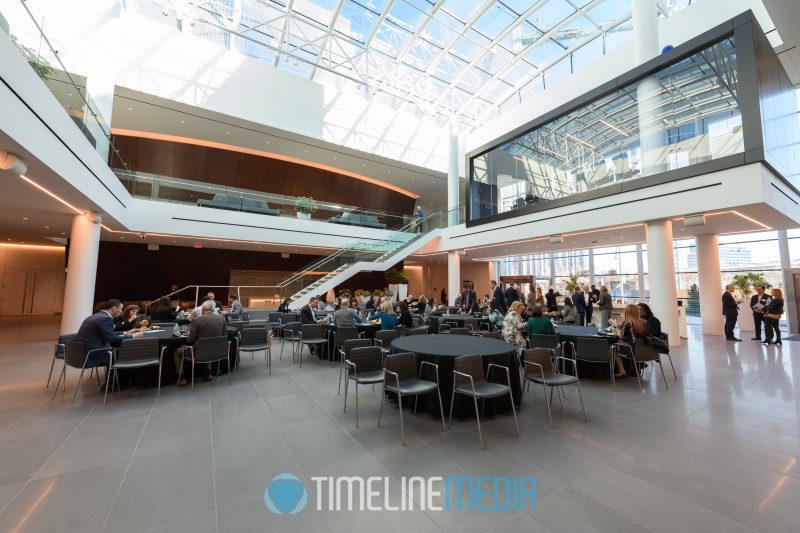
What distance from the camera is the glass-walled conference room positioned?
1340 cm

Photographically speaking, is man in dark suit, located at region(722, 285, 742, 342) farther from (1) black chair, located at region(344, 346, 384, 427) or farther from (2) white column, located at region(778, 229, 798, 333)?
(1) black chair, located at region(344, 346, 384, 427)

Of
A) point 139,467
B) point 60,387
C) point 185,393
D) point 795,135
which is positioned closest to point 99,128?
point 60,387

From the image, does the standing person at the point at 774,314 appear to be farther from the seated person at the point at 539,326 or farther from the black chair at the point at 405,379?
the black chair at the point at 405,379

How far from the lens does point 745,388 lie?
5.12 m

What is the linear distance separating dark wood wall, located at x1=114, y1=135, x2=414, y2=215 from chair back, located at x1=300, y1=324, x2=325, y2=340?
12148mm

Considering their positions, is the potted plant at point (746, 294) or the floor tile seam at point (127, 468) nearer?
the floor tile seam at point (127, 468)

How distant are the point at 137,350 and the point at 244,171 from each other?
13472 millimetres

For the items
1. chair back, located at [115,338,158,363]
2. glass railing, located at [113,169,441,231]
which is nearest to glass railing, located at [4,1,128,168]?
glass railing, located at [113,169,441,231]

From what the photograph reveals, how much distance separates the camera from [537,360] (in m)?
4.05

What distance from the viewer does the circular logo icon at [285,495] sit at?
7.72 feet

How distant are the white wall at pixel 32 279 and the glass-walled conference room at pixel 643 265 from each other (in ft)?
85.4

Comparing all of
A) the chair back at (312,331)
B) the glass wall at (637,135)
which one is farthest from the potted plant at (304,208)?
the chair back at (312,331)

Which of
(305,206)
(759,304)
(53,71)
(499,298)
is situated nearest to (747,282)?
(759,304)

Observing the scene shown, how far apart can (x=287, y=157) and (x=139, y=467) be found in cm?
1624
